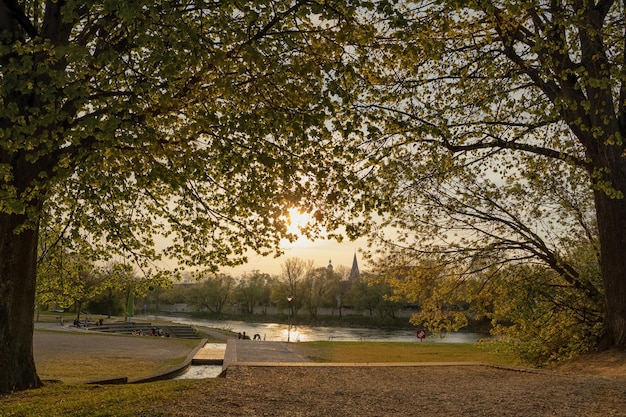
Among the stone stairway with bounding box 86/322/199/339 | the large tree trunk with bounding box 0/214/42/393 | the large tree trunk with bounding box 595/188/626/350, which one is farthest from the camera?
the stone stairway with bounding box 86/322/199/339

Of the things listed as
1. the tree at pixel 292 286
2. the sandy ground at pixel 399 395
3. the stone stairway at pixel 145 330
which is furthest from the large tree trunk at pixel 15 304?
the tree at pixel 292 286

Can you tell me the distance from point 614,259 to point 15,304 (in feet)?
41.2

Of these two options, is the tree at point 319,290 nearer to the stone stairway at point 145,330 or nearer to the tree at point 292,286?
the tree at point 292,286

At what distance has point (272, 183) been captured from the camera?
28.6 feet

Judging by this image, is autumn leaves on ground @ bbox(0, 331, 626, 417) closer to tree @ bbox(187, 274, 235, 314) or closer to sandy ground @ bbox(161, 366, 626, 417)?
sandy ground @ bbox(161, 366, 626, 417)

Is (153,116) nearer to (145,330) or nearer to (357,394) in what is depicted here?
(357,394)

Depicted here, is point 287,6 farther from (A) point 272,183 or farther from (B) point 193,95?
(A) point 272,183

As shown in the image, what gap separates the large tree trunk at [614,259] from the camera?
11.2 meters

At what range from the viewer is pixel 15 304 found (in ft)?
28.0

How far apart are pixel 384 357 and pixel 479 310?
20.5 ft

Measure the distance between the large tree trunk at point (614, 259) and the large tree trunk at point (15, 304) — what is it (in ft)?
40.1

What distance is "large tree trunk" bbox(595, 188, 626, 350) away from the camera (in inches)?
442

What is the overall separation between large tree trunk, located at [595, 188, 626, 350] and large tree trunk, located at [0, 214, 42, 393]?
1222 cm

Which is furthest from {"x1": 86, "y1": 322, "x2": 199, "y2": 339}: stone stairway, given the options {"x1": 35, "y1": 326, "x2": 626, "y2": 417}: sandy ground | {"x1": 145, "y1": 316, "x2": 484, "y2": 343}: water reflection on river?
{"x1": 35, "y1": 326, "x2": 626, "y2": 417}: sandy ground
